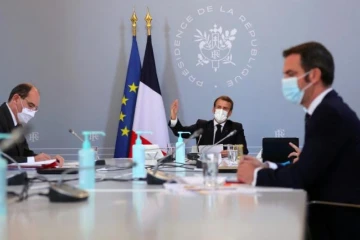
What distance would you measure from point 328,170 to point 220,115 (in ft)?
8.39

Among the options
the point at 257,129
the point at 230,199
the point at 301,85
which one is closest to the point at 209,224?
the point at 230,199

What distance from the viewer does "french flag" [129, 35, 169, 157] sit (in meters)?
4.81

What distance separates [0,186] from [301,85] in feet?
4.26

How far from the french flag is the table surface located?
9.90 ft

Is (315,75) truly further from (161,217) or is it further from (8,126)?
(8,126)

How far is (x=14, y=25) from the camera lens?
5.01 m

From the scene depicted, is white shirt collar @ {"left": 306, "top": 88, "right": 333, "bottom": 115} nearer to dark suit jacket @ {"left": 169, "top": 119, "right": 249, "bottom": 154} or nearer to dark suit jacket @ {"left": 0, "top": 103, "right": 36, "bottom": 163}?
dark suit jacket @ {"left": 0, "top": 103, "right": 36, "bottom": 163}

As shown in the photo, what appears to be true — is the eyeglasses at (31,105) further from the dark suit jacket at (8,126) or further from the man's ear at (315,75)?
the man's ear at (315,75)

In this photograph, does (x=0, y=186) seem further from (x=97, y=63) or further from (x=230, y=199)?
(x=97, y=63)

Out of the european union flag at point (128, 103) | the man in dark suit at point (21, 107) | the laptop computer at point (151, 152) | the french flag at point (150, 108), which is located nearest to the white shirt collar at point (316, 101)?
the laptop computer at point (151, 152)

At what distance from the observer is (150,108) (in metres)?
4.85

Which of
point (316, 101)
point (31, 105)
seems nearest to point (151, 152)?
point (31, 105)

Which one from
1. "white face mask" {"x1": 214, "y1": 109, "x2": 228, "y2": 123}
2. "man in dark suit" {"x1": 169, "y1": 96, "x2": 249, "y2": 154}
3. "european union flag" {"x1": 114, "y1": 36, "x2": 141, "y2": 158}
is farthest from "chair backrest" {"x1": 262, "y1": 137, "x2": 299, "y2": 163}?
"european union flag" {"x1": 114, "y1": 36, "x2": 141, "y2": 158}

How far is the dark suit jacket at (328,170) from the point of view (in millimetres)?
1891
